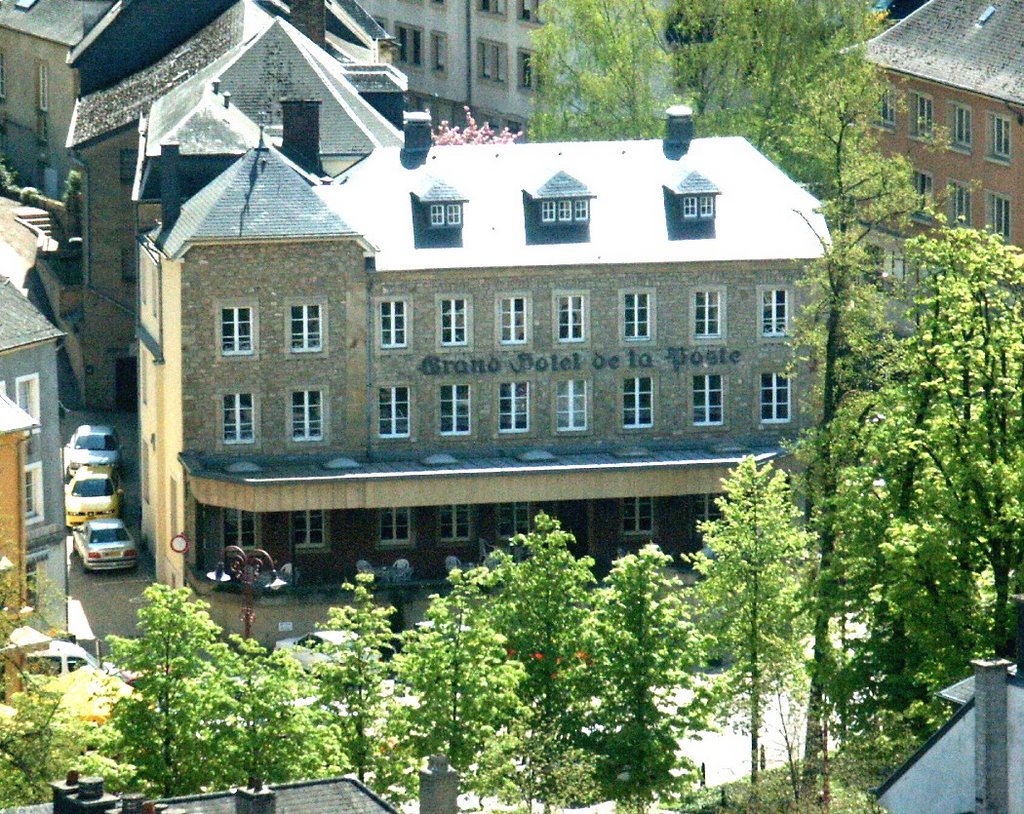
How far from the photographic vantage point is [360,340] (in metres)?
87.5

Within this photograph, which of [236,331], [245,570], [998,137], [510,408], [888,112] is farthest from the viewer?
[888,112]

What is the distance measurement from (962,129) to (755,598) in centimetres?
3554

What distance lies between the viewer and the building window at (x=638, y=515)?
8862 cm

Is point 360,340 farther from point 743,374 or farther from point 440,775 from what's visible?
point 440,775

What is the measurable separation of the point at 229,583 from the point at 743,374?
48.1 feet

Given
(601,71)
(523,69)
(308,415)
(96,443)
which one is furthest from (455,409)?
(523,69)

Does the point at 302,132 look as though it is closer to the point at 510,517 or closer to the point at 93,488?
the point at 510,517

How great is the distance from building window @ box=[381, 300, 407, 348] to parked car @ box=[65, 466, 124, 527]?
36.6ft

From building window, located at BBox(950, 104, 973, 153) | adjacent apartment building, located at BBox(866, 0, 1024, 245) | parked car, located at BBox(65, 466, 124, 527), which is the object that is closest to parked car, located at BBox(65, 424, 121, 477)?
parked car, located at BBox(65, 466, 124, 527)

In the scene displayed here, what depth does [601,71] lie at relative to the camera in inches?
4345

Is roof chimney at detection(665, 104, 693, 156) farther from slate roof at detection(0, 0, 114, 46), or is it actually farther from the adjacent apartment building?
slate roof at detection(0, 0, 114, 46)

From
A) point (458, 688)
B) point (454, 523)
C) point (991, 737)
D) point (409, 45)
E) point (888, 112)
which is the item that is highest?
point (409, 45)

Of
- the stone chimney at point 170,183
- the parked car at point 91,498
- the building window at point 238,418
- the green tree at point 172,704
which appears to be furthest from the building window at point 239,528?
the green tree at point 172,704

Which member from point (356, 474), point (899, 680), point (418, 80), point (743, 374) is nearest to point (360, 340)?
point (356, 474)
